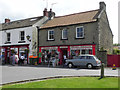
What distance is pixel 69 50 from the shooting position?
2098 cm

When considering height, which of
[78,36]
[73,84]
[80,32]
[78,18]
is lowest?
[73,84]

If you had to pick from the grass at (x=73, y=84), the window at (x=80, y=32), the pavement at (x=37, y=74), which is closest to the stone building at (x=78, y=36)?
the window at (x=80, y=32)

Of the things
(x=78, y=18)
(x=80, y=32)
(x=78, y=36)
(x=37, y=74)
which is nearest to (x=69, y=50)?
(x=78, y=36)

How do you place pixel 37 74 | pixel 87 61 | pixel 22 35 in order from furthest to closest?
pixel 22 35 → pixel 87 61 → pixel 37 74

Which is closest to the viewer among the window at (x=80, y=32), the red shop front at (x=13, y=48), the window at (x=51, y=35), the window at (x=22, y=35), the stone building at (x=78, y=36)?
the stone building at (x=78, y=36)

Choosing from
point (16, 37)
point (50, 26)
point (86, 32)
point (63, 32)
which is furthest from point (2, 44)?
point (86, 32)

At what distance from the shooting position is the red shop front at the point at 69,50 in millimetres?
19405

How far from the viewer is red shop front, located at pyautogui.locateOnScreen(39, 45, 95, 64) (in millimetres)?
19405

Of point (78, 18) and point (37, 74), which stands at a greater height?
point (78, 18)

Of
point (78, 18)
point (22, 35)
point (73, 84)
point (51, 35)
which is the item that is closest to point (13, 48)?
point (22, 35)

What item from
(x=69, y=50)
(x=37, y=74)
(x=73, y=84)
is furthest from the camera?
(x=69, y=50)

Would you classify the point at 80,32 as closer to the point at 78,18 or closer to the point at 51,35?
the point at 78,18

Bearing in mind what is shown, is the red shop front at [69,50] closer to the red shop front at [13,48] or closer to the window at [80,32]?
the window at [80,32]

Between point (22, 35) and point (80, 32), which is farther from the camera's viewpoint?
point (22, 35)
